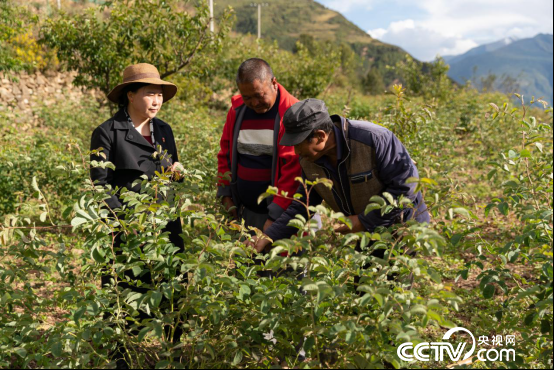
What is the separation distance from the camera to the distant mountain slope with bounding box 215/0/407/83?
95875 millimetres

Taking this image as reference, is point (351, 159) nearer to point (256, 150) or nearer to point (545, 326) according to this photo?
point (256, 150)

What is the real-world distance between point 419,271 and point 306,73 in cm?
1571

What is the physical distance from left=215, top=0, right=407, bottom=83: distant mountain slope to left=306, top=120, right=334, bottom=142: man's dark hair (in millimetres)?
84448

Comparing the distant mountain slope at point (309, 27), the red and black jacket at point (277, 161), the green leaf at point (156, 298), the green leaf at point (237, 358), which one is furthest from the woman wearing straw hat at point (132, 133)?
the distant mountain slope at point (309, 27)

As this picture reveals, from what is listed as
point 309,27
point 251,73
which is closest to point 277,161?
point 251,73

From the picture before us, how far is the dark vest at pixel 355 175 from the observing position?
218 cm

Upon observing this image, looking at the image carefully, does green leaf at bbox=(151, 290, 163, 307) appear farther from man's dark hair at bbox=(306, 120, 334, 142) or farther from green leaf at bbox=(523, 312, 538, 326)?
green leaf at bbox=(523, 312, 538, 326)

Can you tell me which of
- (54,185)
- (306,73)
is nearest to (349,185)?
(54,185)

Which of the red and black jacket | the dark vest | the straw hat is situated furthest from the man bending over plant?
the straw hat

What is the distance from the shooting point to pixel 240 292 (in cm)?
169

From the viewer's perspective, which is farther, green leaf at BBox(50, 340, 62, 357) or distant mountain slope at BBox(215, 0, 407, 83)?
distant mountain slope at BBox(215, 0, 407, 83)

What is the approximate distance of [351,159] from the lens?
2.21 meters

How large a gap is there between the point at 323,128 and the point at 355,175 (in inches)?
12.1

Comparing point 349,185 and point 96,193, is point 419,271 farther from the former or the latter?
point 96,193
